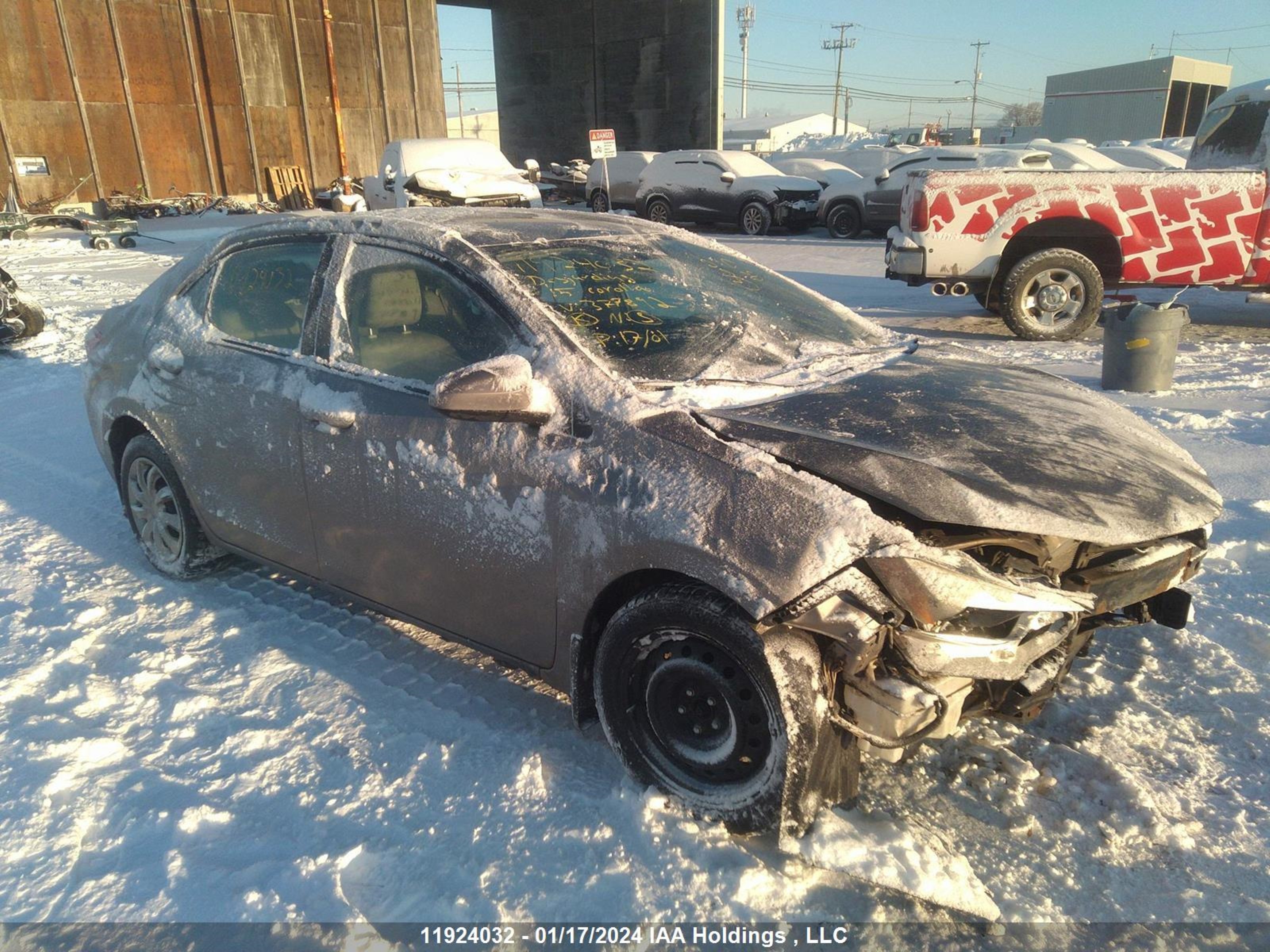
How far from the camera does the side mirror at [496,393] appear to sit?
249 centimetres

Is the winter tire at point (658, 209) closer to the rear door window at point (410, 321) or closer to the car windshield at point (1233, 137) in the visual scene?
the car windshield at point (1233, 137)

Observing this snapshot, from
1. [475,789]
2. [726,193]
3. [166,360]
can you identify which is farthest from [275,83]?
[475,789]

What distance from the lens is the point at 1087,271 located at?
8.20m

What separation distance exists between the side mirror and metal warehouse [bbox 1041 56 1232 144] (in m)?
56.7

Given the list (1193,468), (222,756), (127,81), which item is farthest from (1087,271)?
(127,81)

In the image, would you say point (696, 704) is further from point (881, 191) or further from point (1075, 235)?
point (881, 191)

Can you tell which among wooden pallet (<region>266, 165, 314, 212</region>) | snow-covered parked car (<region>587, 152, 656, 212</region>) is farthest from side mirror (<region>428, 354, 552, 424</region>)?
wooden pallet (<region>266, 165, 314, 212</region>)

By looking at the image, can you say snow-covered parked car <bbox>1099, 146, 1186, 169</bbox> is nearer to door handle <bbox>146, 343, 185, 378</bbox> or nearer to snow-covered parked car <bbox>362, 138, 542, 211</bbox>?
snow-covered parked car <bbox>362, 138, 542, 211</bbox>

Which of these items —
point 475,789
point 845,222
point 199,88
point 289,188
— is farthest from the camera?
point 289,188

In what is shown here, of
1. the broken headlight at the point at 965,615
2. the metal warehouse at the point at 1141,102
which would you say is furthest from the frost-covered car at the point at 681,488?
the metal warehouse at the point at 1141,102

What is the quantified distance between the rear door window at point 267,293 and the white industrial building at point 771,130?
2534 inches

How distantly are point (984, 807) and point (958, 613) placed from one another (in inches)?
31.7

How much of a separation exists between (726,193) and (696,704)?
690 inches

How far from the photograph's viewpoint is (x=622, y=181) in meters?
22.7
